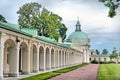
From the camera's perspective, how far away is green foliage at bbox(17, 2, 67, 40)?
170 ft

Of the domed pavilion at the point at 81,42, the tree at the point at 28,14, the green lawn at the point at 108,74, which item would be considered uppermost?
the tree at the point at 28,14

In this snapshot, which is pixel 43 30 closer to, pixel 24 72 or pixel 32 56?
pixel 32 56

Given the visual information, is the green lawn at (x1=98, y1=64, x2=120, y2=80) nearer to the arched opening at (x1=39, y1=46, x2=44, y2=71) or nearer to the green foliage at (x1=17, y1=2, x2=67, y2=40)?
the arched opening at (x1=39, y1=46, x2=44, y2=71)

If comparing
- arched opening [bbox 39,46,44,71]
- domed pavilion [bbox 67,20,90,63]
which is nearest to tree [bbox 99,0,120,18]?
arched opening [bbox 39,46,44,71]

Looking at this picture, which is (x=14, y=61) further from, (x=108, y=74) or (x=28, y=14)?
(x=28, y=14)

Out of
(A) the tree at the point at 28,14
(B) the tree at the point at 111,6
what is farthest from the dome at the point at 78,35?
(B) the tree at the point at 111,6

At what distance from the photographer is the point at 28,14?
52312 mm

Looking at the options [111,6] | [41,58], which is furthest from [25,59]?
[111,6]

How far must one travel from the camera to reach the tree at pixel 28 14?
170 feet

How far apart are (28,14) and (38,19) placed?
206 centimetres

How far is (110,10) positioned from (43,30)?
Result: 3831cm

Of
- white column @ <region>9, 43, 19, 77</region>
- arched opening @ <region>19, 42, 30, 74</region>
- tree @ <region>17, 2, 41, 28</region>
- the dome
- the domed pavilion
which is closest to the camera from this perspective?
white column @ <region>9, 43, 19, 77</region>

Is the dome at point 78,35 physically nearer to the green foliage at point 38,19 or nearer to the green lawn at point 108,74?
the green foliage at point 38,19

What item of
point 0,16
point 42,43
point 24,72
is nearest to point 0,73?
point 24,72
